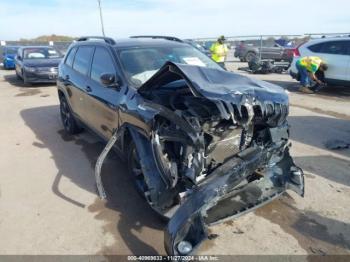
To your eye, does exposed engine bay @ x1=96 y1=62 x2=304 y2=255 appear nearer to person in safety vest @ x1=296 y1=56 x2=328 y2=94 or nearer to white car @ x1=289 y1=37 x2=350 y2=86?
person in safety vest @ x1=296 y1=56 x2=328 y2=94

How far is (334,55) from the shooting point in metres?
10.8

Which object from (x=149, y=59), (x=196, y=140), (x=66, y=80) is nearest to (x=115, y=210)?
(x=196, y=140)

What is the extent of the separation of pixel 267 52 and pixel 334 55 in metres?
9.99

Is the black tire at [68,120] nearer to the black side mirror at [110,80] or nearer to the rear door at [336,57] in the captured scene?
the black side mirror at [110,80]

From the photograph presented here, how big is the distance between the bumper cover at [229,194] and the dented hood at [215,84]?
0.62 m

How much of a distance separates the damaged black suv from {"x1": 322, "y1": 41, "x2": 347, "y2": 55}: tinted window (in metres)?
8.50

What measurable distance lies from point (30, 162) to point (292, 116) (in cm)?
577

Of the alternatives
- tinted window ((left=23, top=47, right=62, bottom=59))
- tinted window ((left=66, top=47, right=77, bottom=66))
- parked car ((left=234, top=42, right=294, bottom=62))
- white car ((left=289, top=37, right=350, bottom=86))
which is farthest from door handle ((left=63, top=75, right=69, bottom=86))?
parked car ((left=234, top=42, right=294, bottom=62))

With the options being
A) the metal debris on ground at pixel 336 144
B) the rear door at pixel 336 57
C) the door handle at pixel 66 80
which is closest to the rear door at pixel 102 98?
the door handle at pixel 66 80

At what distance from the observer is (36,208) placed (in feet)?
12.9

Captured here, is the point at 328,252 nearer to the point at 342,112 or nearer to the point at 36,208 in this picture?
the point at 36,208

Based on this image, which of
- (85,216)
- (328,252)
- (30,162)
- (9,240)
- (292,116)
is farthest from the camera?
(292,116)

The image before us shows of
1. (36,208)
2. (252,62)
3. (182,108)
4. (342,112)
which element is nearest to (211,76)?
(182,108)

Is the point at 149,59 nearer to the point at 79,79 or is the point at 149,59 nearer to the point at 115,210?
the point at 79,79
